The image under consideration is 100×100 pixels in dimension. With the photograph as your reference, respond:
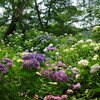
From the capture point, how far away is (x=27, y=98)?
2596 mm

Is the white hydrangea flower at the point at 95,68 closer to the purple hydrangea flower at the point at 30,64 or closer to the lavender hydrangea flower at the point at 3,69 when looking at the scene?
the purple hydrangea flower at the point at 30,64

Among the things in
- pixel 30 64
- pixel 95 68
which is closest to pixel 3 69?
pixel 30 64

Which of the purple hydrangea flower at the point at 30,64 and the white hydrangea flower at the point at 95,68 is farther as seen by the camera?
the purple hydrangea flower at the point at 30,64

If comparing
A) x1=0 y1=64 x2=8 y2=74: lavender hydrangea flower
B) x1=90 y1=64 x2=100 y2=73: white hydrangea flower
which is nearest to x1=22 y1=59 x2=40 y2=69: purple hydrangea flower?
x1=0 y1=64 x2=8 y2=74: lavender hydrangea flower

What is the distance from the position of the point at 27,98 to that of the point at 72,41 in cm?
551

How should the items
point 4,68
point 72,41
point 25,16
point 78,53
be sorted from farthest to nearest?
point 25,16
point 72,41
point 78,53
point 4,68

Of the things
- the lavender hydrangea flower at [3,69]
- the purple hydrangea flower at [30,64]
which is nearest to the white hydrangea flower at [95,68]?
the purple hydrangea flower at [30,64]

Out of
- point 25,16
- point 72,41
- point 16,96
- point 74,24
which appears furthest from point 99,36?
point 74,24

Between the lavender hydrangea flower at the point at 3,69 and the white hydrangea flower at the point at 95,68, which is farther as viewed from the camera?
the lavender hydrangea flower at the point at 3,69

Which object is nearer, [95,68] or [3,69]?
[95,68]

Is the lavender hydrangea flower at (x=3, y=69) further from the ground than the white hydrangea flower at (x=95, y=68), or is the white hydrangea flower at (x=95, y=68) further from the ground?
the white hydrangea flower at (x=95, y=68)

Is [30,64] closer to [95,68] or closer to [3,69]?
[3,69]

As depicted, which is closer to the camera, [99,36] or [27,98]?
[99,36]

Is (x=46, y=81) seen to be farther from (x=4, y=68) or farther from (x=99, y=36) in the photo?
(x=99, y=36)
